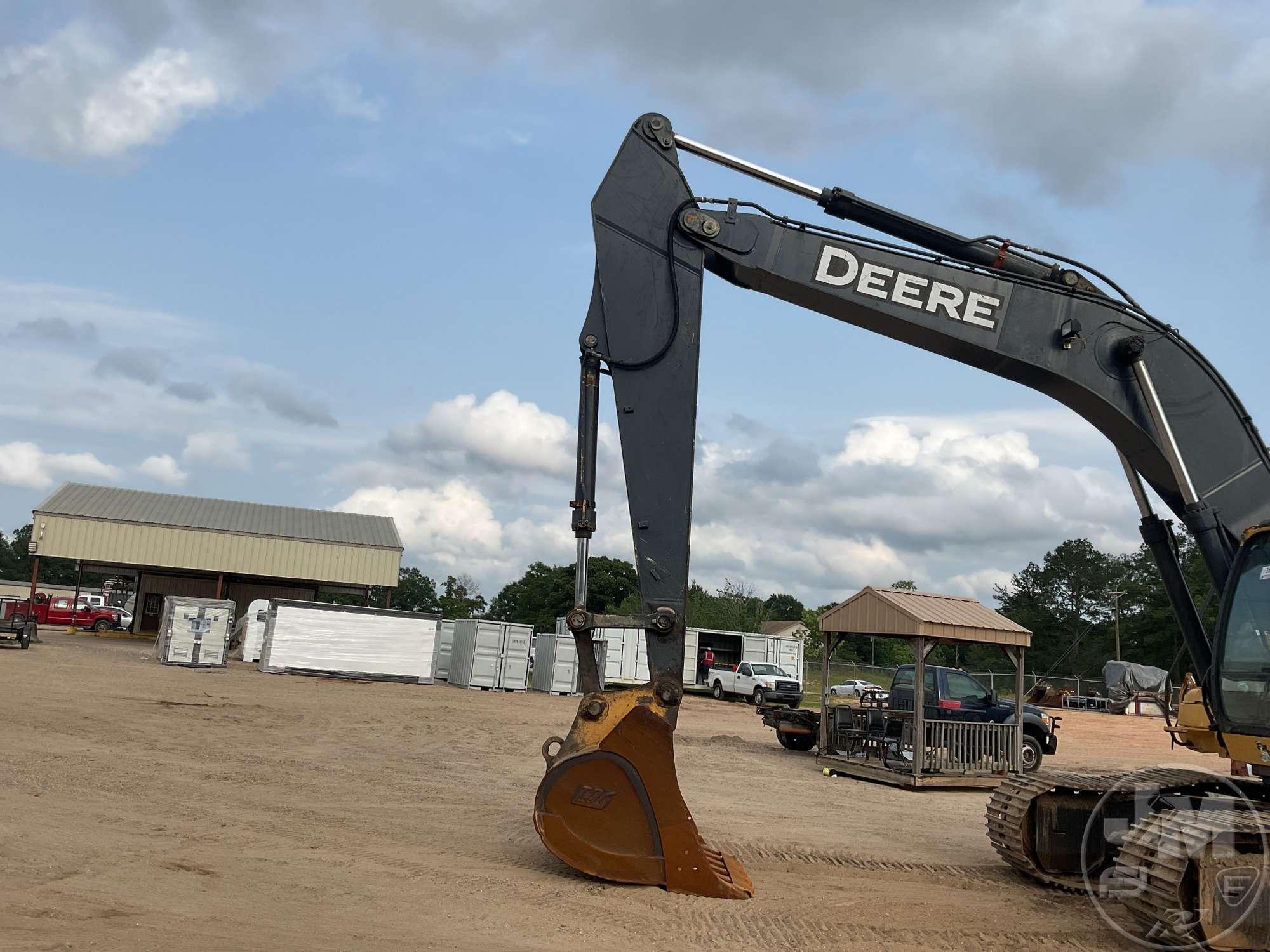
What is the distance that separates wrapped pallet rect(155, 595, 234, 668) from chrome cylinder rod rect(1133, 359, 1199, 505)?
88.0ft

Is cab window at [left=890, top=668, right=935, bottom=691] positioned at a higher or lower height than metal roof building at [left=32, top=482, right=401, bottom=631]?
lower

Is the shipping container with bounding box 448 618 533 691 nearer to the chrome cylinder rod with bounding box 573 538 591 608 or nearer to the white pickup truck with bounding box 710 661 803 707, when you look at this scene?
the white pickup truck with bounding box 710 661 803 707

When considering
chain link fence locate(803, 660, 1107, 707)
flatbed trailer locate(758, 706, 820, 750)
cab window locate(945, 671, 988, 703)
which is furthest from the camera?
chain link fence locate(803, 660, 1107, 707)

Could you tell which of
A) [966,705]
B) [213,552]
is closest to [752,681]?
[966,705]

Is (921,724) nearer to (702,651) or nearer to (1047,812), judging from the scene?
(1047,812)

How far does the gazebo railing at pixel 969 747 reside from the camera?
50.5 feet

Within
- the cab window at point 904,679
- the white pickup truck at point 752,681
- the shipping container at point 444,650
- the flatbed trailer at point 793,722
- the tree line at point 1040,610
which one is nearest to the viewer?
the cab window at point 904,679

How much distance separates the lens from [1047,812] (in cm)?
836

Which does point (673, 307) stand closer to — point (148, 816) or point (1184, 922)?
point (1184, 922)

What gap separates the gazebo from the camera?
15.4m

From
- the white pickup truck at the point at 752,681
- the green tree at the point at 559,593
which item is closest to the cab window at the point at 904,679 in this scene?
the white pickup truck at the point at 752,681

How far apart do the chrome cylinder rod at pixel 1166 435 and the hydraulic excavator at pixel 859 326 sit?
0.02 meters

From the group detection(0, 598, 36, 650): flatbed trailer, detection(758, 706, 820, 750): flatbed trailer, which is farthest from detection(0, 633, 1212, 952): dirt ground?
detection(0, 598, 36, 650): flatbed trailer

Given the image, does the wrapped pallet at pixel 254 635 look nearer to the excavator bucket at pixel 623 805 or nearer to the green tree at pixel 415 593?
the excavator bucket at pixel 623 805
